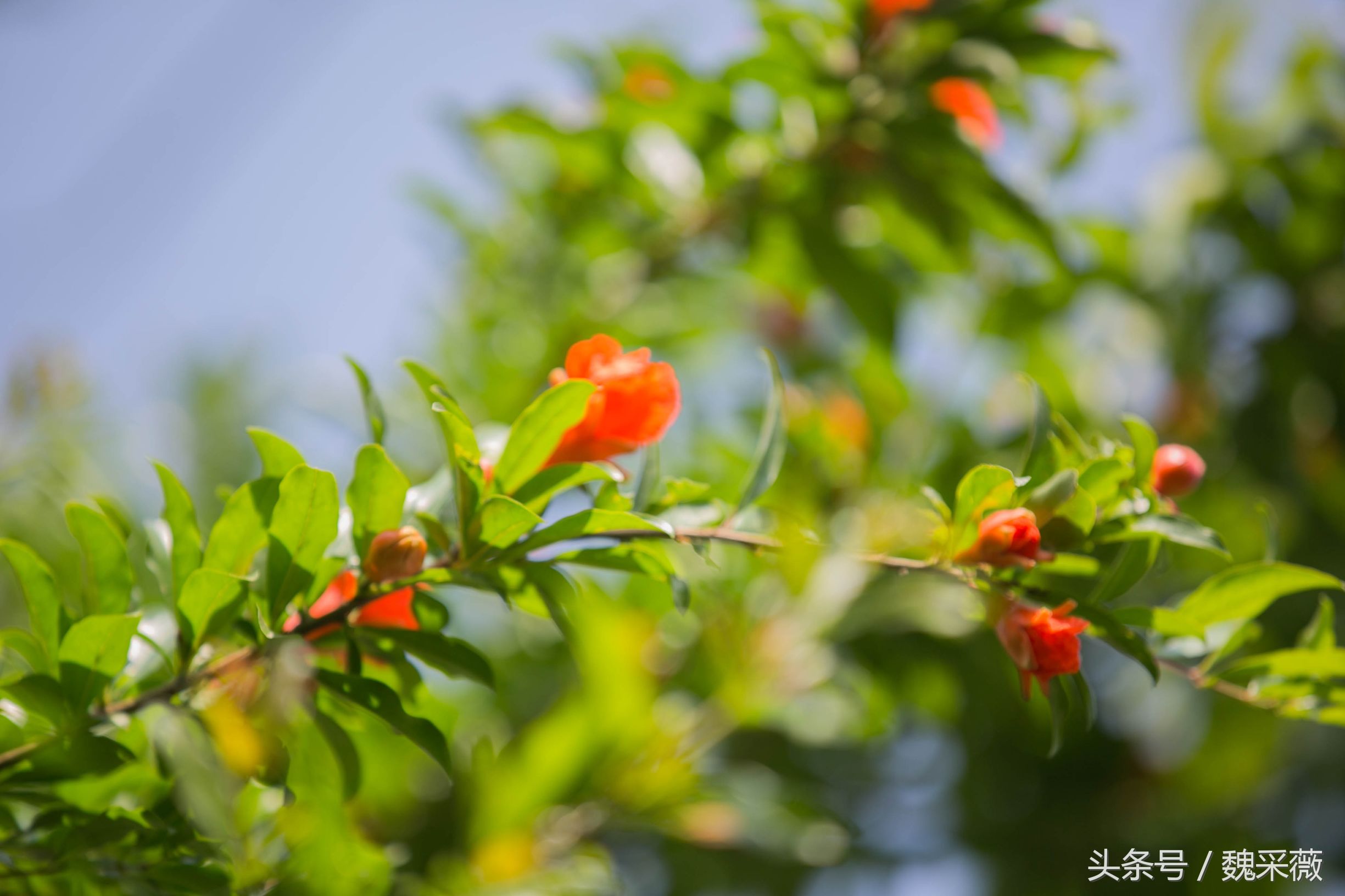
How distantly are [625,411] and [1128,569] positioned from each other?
0.34 meters

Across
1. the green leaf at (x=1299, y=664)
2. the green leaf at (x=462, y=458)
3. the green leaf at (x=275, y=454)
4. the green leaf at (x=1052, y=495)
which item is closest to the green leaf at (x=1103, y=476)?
the green leaf at (x=1052, y=495)

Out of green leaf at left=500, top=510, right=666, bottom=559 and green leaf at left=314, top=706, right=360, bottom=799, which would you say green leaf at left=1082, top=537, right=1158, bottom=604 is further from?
green leaf at left=314, top=706, right=360, bottom=799

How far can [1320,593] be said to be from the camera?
1517mm

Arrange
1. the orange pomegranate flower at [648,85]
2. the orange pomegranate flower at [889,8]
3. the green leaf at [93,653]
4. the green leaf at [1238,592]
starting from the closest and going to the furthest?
the green leaf at [93,653] < the green leaf at [1238,592] < the orange pomegranate flower at [889,8] < the orange pomegranate flower at [648,85]

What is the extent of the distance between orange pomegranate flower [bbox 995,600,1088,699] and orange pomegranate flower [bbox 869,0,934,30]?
0.83 m

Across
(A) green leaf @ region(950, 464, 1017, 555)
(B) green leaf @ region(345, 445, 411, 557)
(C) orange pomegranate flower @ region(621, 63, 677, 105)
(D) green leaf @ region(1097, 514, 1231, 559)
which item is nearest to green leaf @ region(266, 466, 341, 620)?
(B) green leaf @ region(345, 445, 411, 557)

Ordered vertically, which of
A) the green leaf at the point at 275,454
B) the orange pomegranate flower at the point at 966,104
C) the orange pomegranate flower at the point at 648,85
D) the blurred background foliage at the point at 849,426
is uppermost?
the orange pomegranate flower at the point at 648,85

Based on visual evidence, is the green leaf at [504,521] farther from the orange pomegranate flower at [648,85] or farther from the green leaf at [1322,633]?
the orange pomegranate flower at [648,85]

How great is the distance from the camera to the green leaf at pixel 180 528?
0.61m

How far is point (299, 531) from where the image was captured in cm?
57

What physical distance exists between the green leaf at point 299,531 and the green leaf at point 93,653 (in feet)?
0.25

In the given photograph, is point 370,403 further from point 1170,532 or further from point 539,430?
point 1170,532

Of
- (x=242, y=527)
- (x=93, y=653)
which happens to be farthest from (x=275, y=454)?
(x=93, y=653)

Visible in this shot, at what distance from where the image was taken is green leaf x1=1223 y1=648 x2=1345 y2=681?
0.64 metres
